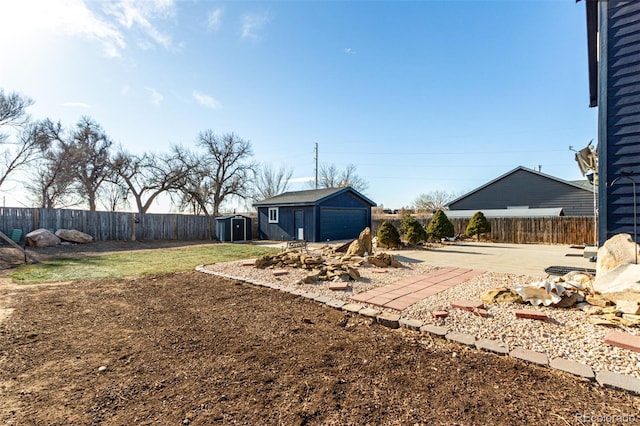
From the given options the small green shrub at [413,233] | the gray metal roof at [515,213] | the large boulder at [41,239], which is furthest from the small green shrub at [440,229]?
the large boulder at [41,239]

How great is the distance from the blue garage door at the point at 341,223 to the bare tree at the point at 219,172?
38.4 feet

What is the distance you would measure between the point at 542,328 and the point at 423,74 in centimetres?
1152

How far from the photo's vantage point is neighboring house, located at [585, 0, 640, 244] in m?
4.11

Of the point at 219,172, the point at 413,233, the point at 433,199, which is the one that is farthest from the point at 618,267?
the point at 433,199

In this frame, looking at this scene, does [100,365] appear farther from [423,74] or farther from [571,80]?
[571,80]

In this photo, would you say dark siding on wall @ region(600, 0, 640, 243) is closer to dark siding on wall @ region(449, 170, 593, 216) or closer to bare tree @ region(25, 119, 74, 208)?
dark siding on wall @ region(449, 170, 593, 216)

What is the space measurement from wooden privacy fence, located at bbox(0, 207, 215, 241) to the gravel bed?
13.6 meters

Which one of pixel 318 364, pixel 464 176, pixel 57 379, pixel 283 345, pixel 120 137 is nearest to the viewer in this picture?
pixel 57 379

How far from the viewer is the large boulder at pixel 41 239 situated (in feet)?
36.9

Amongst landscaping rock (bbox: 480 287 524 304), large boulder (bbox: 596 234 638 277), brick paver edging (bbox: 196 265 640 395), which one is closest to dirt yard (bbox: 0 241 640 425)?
brick paver edging (bbox: 196 265 640 395)

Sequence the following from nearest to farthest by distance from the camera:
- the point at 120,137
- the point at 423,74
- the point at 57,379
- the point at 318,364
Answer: the point at 57,379
the point at 318,364
the point at 423,74
the point at 120,137

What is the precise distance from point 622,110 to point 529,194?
16.8 meters

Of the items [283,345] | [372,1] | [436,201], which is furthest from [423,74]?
[436,201]

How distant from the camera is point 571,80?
10102 mm
